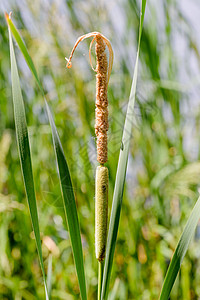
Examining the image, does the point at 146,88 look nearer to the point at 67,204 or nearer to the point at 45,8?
the point at 45,8

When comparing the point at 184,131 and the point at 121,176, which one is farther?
the point at 184,131

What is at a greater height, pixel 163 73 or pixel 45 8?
pixel 45 8

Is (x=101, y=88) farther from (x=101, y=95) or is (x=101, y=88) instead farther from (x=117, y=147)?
(x=117, y=147)

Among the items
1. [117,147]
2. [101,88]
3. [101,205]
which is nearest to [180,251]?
[101,205]

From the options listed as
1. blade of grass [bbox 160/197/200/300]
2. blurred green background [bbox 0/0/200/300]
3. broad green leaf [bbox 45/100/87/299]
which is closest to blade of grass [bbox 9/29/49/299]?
broad green leaf [bbox 45/100/87/299]

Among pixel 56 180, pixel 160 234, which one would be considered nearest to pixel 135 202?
pixel 160 234

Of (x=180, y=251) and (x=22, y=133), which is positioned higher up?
(x=22, y=133)
